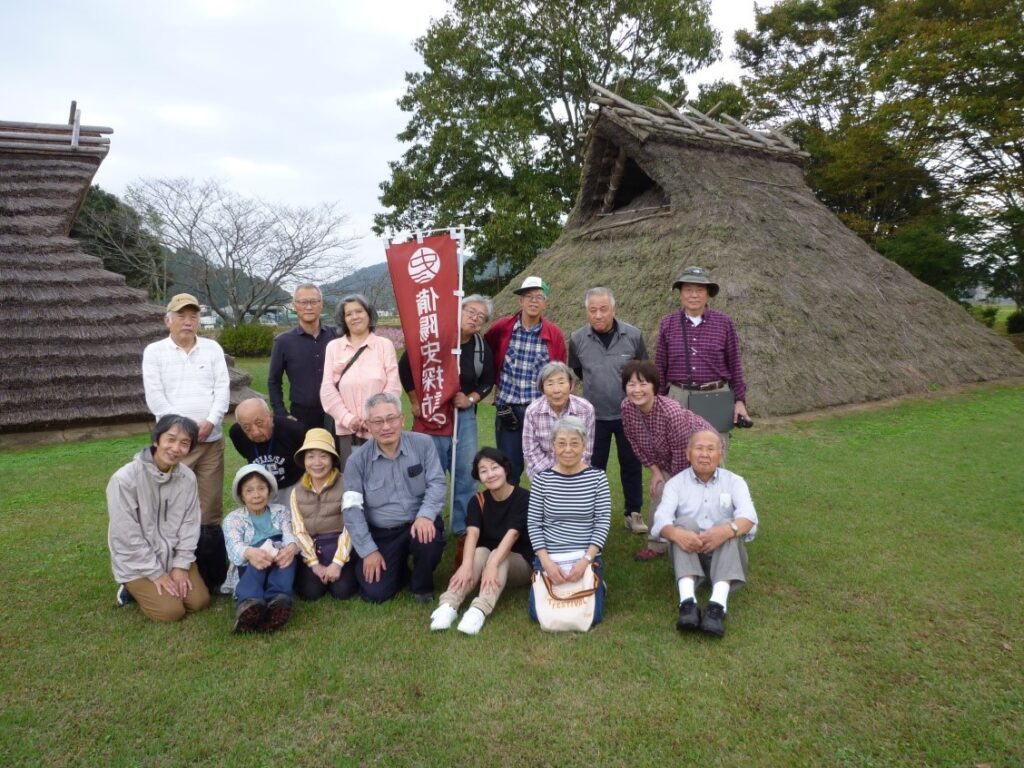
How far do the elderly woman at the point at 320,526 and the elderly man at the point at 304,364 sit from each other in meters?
0.64

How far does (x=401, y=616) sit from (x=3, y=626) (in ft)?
6.63

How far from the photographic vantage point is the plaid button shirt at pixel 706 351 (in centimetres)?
431

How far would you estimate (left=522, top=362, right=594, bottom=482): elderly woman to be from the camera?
3699 mm

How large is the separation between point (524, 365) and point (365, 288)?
73.9ft

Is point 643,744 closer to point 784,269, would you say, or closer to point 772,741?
point 772,741

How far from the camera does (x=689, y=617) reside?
10.00 feet

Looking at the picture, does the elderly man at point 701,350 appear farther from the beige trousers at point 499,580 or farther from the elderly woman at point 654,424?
the beige trousers at point 499,580

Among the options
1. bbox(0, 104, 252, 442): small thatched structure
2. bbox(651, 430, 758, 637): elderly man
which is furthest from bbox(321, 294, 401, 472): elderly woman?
bbox(0, 104, 252, 442): small thatched structure

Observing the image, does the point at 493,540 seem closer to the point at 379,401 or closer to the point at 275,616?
the point at 379,401

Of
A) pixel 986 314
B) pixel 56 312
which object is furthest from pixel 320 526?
pixel 986 314

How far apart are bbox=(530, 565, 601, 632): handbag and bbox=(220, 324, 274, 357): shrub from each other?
17235 millimetres

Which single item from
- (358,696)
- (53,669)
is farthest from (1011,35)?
(53,669)

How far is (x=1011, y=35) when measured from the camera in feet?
40.2

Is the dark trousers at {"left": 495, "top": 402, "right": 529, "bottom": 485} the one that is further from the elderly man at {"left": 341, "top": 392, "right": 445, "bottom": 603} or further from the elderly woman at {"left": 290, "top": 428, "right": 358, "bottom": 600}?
the elderly woman at {"left": 290, "top": 428, "right": 358, "bottom": 600}
